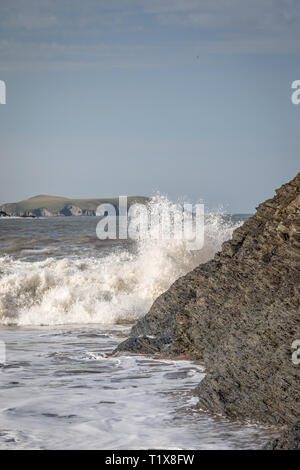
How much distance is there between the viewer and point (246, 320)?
17.5 ft

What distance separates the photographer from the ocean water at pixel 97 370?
4.73 meters

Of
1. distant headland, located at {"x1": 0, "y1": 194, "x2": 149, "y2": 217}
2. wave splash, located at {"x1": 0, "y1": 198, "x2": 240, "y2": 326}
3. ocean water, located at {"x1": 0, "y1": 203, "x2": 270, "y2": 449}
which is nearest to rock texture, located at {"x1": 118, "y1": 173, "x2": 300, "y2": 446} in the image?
ocean water, located at {"x1": 0, "y1": 203, "x2": 270, "y2": 449}

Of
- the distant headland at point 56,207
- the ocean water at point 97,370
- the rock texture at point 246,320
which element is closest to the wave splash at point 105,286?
the ocean water at point 97,370

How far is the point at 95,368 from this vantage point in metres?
7.20

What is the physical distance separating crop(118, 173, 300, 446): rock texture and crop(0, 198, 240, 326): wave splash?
15.2 ft

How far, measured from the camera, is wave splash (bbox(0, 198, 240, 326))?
1262 cm

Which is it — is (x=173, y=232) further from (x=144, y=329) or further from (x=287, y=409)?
(x=287, y=409)

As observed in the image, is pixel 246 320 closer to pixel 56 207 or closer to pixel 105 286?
pixel 105 286

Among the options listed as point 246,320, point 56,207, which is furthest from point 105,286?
point 56,207

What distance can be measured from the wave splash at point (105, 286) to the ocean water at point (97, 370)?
0.02 metres

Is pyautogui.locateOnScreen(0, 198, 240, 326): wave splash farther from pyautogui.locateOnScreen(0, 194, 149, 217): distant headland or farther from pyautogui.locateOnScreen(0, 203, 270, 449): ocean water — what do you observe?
pyautogui.locateOnScreen(0, 194, 149, 217): distant headland

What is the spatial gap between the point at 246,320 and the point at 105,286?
9520 millimetres
